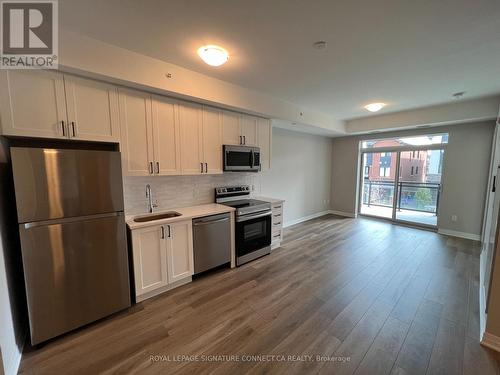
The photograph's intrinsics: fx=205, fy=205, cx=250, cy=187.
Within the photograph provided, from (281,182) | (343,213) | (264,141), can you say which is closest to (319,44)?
(264,141)

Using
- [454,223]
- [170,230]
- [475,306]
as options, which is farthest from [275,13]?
[454,223]

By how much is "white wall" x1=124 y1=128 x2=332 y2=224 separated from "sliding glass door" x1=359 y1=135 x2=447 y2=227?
1.15 meters

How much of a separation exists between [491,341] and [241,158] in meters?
3.42

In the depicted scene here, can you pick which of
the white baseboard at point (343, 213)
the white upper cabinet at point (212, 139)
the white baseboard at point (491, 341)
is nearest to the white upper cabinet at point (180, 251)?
the white upper cabinet at point (212, 139)

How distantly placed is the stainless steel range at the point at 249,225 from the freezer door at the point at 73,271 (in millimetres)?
1546

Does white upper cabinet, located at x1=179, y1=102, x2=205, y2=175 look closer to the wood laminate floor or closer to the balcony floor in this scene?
the wood laminate floor

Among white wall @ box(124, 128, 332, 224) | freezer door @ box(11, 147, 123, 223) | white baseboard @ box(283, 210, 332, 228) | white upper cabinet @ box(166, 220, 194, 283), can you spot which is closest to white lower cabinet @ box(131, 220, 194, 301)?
→ white upper cabinet @ box(166, 220, 194, 283)

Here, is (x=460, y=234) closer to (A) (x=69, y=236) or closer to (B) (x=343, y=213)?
(B) (x=343, y=213)

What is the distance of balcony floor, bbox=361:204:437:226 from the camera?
204 inches

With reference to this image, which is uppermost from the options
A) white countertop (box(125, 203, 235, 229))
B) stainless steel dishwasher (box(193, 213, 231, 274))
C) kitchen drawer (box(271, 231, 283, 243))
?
white countertop (box(125, 203, 235, 229))

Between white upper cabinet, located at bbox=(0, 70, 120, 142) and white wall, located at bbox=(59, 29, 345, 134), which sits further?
white wall, located at bbox=(59, 29, 345, 134)

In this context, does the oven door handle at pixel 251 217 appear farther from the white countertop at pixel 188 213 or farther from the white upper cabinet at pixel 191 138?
the white upper cabinet at pixel 191 138

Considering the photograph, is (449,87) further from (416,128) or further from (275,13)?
(275,13)

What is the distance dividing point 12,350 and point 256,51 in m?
3.40
